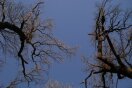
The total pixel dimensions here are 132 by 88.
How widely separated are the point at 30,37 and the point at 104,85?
492cm

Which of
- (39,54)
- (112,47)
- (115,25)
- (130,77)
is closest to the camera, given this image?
(130,77)

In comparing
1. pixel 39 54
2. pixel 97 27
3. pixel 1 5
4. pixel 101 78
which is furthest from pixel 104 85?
pixel 1 5

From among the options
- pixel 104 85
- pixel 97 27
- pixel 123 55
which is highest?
pixel 97 27

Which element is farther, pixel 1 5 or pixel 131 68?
pixel 1 5

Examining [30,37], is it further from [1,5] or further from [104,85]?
[104,85]

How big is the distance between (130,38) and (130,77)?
2.82 meters

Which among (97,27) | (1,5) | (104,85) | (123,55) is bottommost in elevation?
(104,85)

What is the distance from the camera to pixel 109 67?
56.4 ft

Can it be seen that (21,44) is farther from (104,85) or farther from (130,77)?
(130,77)

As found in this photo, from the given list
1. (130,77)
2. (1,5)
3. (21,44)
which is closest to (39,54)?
(21,44)

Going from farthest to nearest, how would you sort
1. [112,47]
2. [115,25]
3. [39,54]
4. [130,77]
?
[39,54] → [115,25] → [112,47] → [130,77]

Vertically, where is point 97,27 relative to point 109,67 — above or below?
above

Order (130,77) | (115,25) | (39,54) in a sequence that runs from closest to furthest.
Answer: (130,77) → (115,25) → (39,54)

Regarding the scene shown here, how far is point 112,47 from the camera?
1744 centimetres
